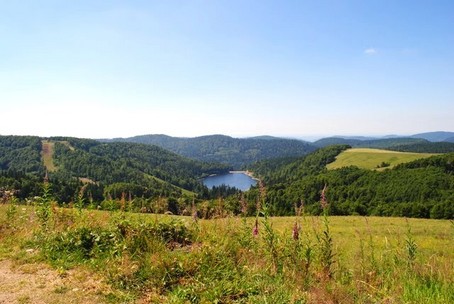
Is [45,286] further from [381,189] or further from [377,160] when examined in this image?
[377,160]

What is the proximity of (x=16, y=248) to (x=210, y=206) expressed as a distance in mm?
5636

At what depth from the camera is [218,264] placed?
6.50 meters

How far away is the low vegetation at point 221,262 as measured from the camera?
5.22 m

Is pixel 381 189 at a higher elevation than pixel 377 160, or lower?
lower

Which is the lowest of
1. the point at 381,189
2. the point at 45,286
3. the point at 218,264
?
the point at 381,189

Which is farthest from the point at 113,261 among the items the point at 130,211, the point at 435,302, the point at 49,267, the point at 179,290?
the point at 435,302

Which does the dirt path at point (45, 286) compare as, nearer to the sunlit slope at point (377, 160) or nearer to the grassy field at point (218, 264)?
the grassy field at point (218, 264)

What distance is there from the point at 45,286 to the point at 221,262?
334cm

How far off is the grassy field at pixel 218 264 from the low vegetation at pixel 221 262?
0.02 metres

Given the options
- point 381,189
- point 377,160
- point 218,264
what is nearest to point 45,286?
point 218,264

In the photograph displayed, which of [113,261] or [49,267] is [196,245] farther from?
[49,267]

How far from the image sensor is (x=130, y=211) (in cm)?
905

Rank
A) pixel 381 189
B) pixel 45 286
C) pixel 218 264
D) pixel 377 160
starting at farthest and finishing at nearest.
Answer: pixel 377 160 → pixel 381 189 → pixel 218 264 → pixel 45 286

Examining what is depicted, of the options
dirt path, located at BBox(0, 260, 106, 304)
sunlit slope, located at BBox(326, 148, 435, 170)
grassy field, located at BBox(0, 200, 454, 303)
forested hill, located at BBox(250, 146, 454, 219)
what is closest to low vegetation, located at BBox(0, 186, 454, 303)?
grassy field, located at BBox(0, 200, 454, 303)
